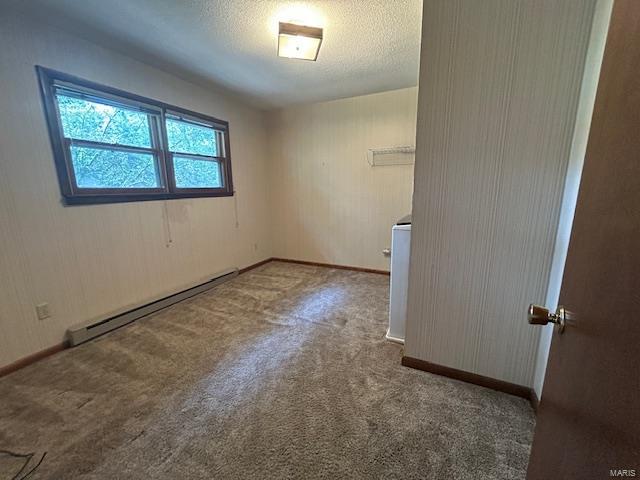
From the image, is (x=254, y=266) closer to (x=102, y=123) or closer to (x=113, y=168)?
(x=113, y=168)

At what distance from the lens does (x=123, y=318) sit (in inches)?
95.3

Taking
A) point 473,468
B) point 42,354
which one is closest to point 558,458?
point 473,468

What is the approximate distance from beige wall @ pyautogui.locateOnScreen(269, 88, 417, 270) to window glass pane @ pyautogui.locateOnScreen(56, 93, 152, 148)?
2.01m

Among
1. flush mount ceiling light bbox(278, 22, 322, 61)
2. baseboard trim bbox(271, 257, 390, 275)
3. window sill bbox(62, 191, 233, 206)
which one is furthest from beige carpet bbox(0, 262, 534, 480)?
flush mount ceiling light bbox(278, 22, 322, 61)

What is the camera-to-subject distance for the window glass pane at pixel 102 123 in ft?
6.93

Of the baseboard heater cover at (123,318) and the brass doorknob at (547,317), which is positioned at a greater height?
the brass doorknob at (547,317)

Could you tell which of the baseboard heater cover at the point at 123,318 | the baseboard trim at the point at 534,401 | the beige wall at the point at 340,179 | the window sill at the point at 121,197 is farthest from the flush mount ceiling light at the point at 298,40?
the baseboard trim at the point at 534,401

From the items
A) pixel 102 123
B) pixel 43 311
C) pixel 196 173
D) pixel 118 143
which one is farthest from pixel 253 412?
pixel 196 173

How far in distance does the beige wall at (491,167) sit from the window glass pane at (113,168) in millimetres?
2574

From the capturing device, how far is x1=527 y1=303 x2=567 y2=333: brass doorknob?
0.65 meters

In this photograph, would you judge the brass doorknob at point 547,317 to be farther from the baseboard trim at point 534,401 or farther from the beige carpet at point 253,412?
the baseboard trim at point 534,401

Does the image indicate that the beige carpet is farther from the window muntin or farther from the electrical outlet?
the window muntin

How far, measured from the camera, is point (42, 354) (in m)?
1.99

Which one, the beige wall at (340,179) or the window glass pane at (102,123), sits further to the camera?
the beige wall at (340,179)
